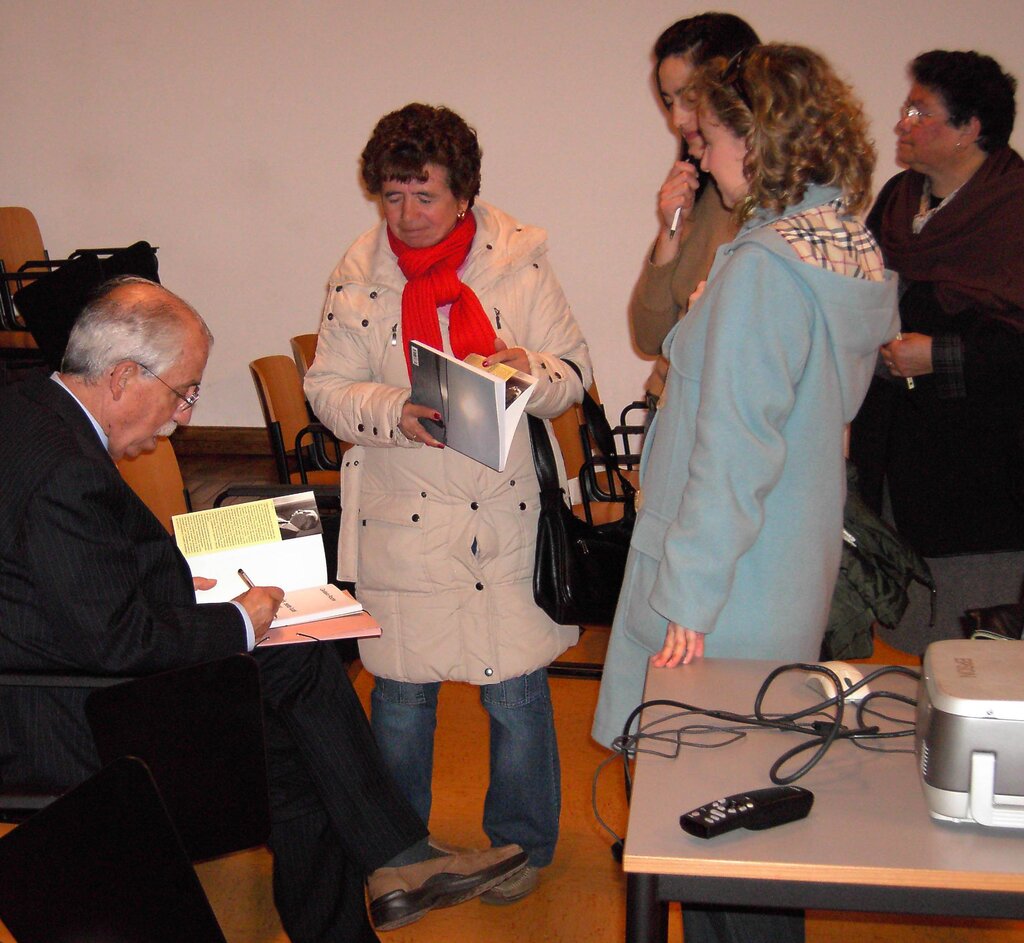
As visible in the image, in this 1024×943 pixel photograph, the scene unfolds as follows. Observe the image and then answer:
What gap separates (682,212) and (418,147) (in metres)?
0.59

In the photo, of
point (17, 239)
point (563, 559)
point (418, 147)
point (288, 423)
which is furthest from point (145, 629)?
point (17, 239)

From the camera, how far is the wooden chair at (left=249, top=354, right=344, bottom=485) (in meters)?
3.69

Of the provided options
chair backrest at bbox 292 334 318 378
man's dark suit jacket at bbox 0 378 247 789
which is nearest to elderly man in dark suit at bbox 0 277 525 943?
man's dark suit jacket at bbox 0 378 247 789

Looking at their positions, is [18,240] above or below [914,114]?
below

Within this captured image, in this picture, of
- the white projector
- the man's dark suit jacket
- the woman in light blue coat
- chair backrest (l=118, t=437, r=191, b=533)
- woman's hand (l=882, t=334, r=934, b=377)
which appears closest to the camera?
the white projector

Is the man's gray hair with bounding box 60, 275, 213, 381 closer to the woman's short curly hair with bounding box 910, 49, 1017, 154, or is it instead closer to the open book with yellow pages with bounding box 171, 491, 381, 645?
the open book with yellow pages with bounding box 171, 491, 381, 645

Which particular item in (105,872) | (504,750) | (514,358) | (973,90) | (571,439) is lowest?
(504,750)

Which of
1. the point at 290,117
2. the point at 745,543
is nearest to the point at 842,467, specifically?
the point at 745,543

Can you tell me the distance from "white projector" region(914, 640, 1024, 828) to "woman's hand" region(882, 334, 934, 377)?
1.29 m

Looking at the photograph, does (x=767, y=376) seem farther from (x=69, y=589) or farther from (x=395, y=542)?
(x=69, y=589)

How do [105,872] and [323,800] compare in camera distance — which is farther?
[323,800]

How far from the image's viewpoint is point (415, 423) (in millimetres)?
2061

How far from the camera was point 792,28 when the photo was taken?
496cm

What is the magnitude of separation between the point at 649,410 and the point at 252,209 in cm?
392
